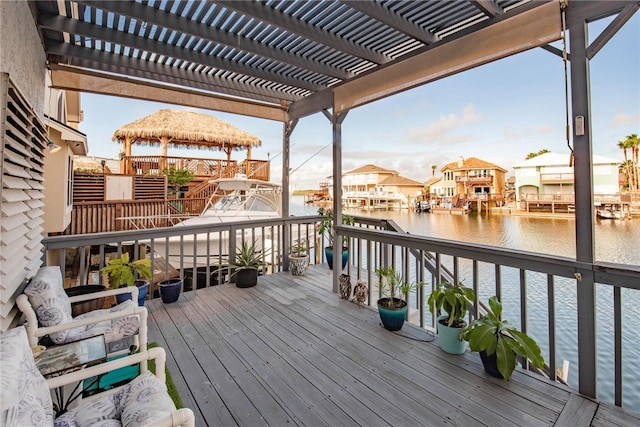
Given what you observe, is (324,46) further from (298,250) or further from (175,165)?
(175,165)

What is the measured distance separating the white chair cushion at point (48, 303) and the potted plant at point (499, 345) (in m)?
3.05

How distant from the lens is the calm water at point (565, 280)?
293 cm

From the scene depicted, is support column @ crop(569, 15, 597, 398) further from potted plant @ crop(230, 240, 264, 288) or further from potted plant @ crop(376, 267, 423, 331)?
potted plant @ crop(230, 240, 264, 288)

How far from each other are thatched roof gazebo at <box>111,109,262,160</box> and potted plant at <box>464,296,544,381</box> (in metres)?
12.5

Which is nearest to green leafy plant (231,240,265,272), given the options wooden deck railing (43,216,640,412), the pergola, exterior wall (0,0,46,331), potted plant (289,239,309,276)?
wooden deck railing (43,216,640,412)

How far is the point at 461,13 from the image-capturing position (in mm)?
2615

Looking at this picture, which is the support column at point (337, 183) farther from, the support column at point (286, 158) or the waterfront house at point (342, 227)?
the support column at point (286, 158)

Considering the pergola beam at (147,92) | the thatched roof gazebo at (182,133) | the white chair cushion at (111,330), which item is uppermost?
the thatched roof gazebo at (182,133)

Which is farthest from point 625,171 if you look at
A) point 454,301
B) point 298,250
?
point 298,250

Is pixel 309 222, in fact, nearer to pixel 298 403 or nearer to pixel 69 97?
pixel 298 403

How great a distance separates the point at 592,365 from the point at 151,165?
1392 centimetres

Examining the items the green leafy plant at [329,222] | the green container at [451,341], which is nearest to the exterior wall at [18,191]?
the green container at [451,341]

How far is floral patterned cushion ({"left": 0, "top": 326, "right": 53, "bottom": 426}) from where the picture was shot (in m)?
0.94

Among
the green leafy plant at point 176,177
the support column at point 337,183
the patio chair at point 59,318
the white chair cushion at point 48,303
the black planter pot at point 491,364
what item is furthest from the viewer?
the green leafy plant at point 176,177
